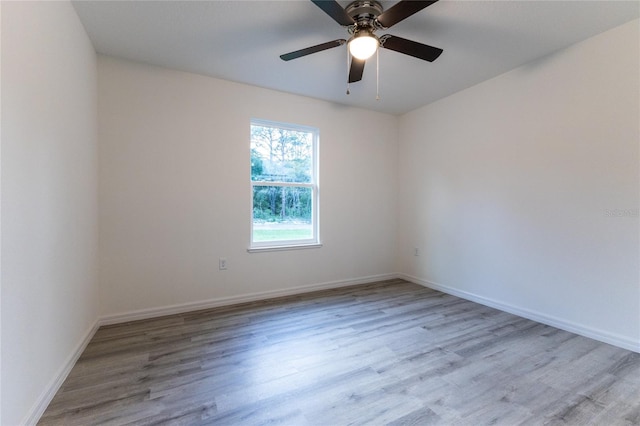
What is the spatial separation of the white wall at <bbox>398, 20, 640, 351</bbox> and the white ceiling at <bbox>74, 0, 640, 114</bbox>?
11.6 inches

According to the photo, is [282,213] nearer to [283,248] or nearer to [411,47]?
[283,248]

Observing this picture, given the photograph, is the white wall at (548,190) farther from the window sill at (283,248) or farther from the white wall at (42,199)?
the white wall at (42,199)

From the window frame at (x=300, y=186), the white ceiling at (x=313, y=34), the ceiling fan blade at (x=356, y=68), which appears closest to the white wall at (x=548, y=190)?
the white ceiling at (x=313, y=34)

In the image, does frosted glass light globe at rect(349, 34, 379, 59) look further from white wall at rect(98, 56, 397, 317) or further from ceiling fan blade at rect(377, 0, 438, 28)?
white wall at rect(98, 56, 397, 317)

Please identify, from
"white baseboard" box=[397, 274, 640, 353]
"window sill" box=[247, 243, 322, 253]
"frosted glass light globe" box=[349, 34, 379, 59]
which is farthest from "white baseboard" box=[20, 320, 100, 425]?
"white baseboard" box=[397, 274, 640, 353]

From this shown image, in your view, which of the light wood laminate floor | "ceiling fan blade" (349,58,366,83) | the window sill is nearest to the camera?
the light wood laminate floor

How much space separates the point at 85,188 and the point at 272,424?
224 centimetres

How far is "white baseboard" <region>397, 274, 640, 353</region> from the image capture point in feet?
7.14

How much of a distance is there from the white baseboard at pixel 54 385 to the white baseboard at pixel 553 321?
371 centimetres

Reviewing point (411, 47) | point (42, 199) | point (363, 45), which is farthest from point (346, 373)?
point (411, 47)

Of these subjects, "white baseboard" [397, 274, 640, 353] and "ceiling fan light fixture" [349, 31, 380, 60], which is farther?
"white baseboard" [397, 274, 640, 353]

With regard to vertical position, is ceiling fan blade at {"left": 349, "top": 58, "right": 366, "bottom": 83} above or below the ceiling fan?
below

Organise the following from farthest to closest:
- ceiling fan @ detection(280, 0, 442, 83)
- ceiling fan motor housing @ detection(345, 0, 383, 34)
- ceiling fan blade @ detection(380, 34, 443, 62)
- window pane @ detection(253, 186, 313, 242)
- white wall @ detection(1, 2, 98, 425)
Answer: window pane @ detection(253, 186, 313, 242)
ceiling fan blade @ detection(380, 34, 443, 62)
ceiling fan motor housing @ detection(345, 0, 383, 34)
ceiling fan @ detection(280, 0, 442, 83)
white wall @ detection(1, 2, 98, 425)

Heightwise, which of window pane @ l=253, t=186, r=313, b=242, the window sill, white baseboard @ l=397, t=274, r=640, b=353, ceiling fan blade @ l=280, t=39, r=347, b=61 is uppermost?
ceiling fan blade @ l=280, t=39, r=347, b=61
